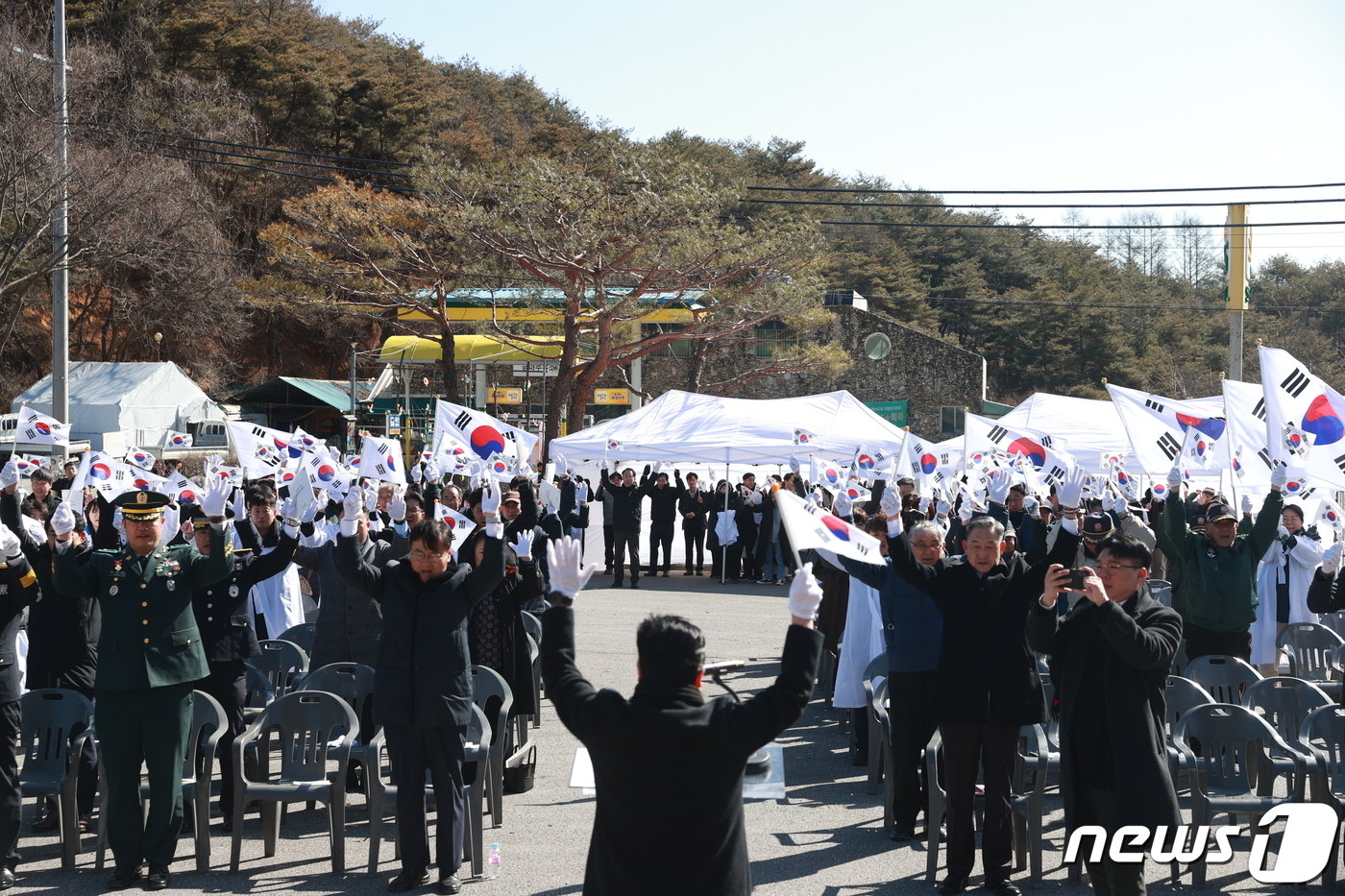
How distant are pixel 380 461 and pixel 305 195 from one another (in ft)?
108

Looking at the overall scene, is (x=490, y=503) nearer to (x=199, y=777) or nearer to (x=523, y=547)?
(x=523, y=547)

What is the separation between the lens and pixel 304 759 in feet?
21.3

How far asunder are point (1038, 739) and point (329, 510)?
21.0 feet

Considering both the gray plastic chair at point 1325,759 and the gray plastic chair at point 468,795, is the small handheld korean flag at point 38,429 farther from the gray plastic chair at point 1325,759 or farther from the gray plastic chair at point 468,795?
the gray plastic chair at point 1325,759

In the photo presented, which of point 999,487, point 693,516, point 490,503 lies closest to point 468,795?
point 490,503

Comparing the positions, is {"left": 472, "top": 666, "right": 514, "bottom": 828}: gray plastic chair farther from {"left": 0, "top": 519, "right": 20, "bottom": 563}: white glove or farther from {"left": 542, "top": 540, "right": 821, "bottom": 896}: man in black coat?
{"left": 542, "top": 540, "right": 821, "bottom": 896}: man in black coat

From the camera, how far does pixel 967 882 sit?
5.84 metres

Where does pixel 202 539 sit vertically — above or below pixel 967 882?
above

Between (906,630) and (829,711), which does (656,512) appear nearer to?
(829,711)

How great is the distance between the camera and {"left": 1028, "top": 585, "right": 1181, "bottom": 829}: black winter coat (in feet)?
14.4

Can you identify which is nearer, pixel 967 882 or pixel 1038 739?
pixel 967 882

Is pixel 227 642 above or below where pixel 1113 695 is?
below

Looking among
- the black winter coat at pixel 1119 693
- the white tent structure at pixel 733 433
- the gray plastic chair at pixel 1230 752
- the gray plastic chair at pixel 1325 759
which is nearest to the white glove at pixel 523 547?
the black winter coat at pixel 1119 693

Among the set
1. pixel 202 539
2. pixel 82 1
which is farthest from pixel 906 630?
pixel 82 1
